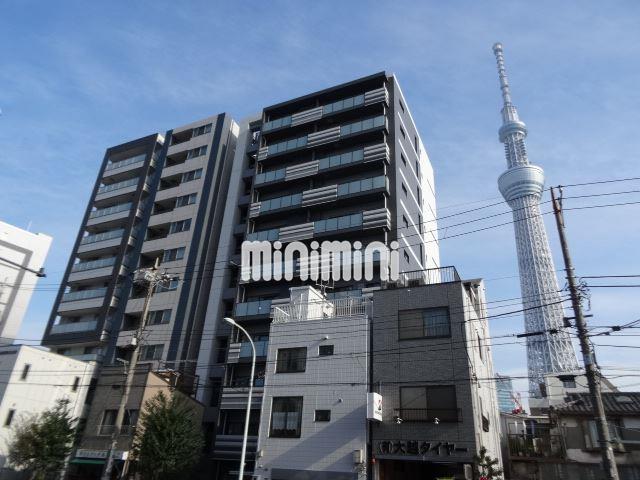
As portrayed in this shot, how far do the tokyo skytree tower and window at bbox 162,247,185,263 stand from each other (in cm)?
10453

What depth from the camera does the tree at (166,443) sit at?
26078 mm

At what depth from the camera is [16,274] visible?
59438 mm

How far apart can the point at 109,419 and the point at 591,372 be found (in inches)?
1118

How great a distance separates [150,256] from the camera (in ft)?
166

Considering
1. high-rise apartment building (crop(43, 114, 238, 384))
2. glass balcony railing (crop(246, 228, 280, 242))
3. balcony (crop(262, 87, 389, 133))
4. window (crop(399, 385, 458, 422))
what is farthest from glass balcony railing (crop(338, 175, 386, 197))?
window (crop(399, 385, 458, 422))

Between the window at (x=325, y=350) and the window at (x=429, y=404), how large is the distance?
15.3 ft

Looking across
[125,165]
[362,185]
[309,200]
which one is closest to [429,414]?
[362,185]

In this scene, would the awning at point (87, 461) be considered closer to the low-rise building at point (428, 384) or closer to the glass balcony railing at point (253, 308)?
the glass balcony railing at point (253, 308)

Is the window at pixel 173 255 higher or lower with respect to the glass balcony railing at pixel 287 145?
lower

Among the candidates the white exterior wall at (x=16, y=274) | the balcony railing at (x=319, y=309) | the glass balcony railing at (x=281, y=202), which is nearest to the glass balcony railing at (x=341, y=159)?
the glass balcony railing at (x=281, y=202)

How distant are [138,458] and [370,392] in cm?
1403

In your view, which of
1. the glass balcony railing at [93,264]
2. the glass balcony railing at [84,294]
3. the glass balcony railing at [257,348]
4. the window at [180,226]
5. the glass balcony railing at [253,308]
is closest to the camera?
the glass balcony railing at [257,348]

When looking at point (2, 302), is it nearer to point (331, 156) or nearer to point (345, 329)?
point (331, 156)

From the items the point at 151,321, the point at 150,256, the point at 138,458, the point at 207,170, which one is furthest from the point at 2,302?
the point at 138,458
